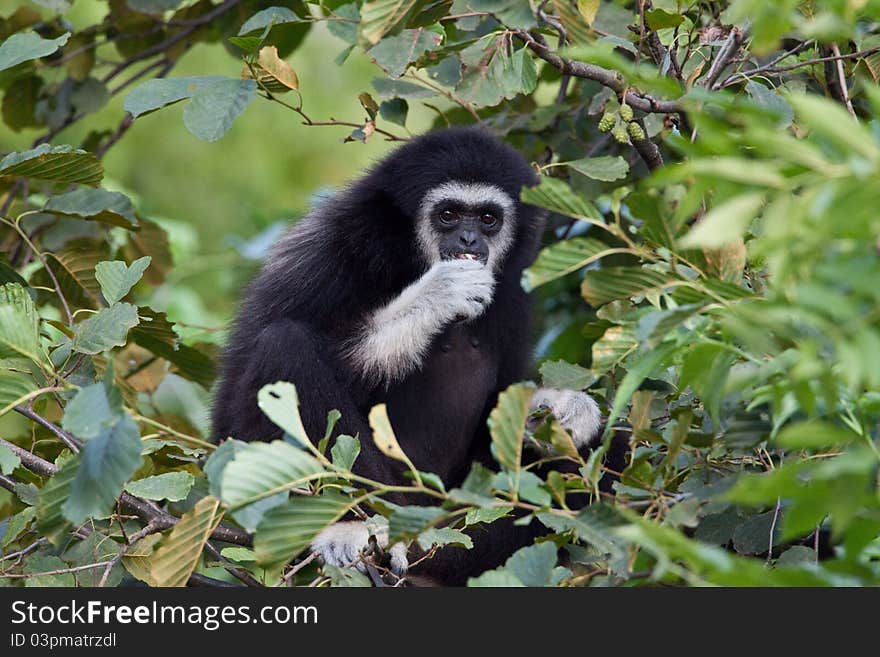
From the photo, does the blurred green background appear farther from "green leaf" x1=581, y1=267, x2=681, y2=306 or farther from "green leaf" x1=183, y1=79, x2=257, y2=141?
"green leaf" x1=581, y1=267, x2=681, y2=306

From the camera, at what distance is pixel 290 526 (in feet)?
8.77

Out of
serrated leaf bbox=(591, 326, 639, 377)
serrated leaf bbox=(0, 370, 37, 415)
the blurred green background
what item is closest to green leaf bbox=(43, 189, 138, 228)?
serrated leaf bbox=(0, 370, 37, 415)

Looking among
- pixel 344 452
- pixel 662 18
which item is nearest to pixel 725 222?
pixel 344 452

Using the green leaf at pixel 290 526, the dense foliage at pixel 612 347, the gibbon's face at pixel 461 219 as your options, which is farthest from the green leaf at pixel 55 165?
the green leaf at pixel 290 526

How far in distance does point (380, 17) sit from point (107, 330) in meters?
1.36

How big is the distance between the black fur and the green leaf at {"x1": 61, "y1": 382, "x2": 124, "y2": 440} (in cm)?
198

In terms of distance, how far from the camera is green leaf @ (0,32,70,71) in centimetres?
425

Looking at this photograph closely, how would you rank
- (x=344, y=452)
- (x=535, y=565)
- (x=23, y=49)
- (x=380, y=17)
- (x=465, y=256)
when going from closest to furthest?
(x=535, y=565) → (x=344, y=452) → (x=380, y=17) → (x=23, y=49) → (x=465, y=256)

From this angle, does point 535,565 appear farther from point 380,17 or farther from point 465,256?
point 465,256

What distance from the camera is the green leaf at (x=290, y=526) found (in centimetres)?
265

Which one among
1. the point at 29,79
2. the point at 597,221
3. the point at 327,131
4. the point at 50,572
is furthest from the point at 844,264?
the point at 327,131

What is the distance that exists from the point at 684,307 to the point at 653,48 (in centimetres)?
190

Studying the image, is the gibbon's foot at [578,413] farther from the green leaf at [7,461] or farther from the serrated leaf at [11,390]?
the serrated leaf at [11,390]

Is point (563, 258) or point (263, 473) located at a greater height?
point (563, 258)
